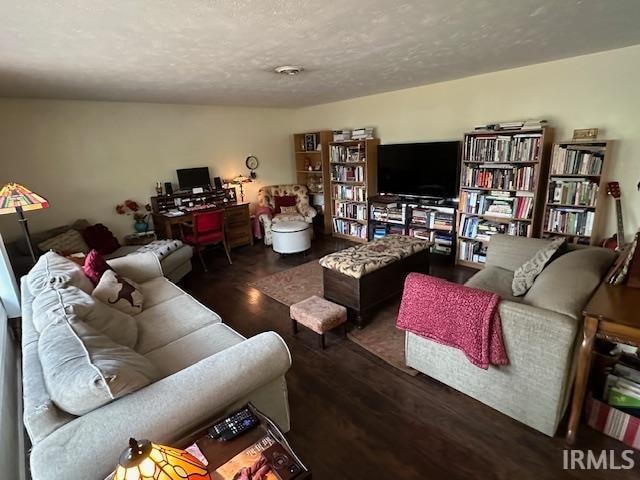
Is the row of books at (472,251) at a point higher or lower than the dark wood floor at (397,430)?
higher

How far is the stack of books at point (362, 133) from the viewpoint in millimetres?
4812

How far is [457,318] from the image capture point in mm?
1798

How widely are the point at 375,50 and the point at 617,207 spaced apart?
8.43ft

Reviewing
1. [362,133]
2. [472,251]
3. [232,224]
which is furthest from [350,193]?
[472,251]

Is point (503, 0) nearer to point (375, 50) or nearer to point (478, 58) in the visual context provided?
point (375, 50)

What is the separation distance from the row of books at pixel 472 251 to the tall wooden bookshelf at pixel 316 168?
7.60ft

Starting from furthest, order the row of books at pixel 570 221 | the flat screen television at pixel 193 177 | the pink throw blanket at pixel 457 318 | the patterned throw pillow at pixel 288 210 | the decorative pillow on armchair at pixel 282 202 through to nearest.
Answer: the decorative pillow on armchair at pixel 282 202, the patterned throw pillow at pixel 288 210, the flat screen television at pixel 193 177, the row of books at pixel 570 221, the pink throw blanket at pixel 457 318

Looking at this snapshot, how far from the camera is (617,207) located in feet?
9.55

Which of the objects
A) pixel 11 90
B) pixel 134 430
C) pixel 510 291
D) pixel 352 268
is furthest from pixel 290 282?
pixel 11 90

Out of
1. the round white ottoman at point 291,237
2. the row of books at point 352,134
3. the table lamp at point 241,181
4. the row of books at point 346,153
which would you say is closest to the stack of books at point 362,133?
the row of books at point 352,134

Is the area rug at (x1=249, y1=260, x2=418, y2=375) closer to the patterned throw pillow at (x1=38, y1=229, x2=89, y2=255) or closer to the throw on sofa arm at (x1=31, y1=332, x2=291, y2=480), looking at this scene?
the throw on sofa arm at (x1=31, y1=332, x2=291, y2=480)

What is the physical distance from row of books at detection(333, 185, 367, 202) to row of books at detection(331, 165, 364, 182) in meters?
0.12

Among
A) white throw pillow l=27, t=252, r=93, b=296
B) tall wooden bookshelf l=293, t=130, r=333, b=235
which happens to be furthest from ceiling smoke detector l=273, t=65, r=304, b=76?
tall wooden bookshelf l=293, t=130, r=333, b=235

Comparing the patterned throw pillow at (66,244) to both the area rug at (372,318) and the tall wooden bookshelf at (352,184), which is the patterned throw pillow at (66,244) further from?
the tall wooden bookshelf at (352,184)
